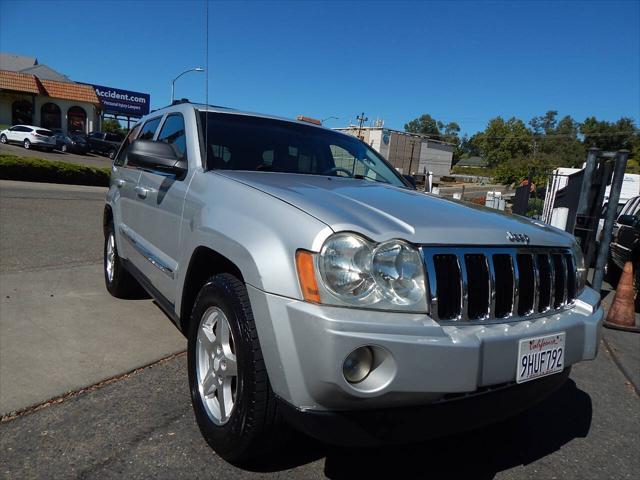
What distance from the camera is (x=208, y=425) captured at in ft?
7.99

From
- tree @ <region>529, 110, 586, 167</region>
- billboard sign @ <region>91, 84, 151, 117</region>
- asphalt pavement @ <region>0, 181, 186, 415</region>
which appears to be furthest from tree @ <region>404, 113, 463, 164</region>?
asphalt pavement @ <region>0, 181, 186, 415</region>

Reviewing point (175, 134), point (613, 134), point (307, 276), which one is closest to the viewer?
point (307, 276)

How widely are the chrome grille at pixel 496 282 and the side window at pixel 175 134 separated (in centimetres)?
187

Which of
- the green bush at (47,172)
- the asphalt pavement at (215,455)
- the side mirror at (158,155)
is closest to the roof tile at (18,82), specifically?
the green bush at (47,172)

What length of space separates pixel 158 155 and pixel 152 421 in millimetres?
1519

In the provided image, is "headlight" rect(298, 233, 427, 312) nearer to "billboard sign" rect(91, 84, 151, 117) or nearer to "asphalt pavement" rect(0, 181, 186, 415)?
"asphalt pavement" rect(0, 181, 186, 415)

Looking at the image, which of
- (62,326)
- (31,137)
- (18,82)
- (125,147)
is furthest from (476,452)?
(18,82)

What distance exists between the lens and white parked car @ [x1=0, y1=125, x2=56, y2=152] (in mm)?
31328

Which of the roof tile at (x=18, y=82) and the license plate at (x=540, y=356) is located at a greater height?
the roof tile at (x=18, y=82)

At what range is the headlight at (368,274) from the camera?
190 centimetres

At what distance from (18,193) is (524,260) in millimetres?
13140

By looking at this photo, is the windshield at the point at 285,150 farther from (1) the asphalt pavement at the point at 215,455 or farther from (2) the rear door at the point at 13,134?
(2) the rear door at the point at 13,134

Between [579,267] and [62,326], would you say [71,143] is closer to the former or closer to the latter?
[62,326]

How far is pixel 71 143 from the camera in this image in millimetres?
33875
